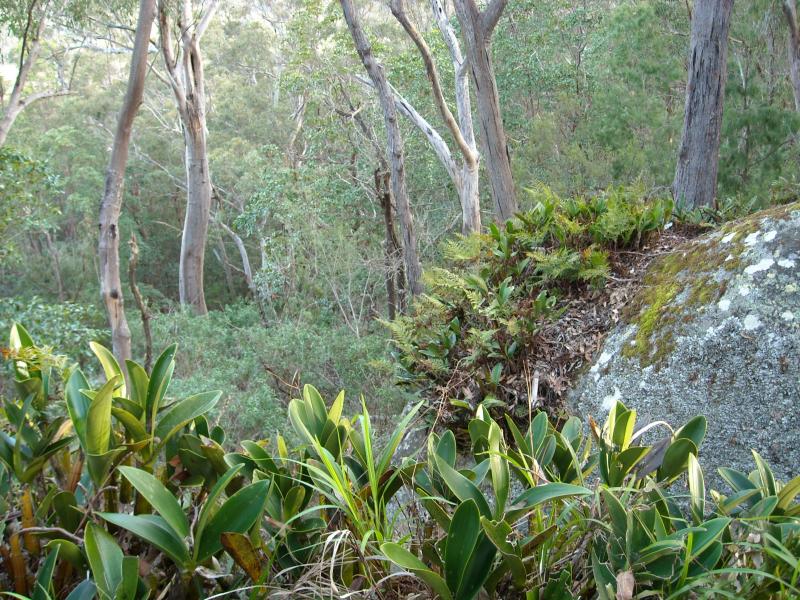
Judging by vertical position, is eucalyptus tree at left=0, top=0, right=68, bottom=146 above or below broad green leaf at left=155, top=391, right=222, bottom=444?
above

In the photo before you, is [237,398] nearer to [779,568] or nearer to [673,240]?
[673,240]

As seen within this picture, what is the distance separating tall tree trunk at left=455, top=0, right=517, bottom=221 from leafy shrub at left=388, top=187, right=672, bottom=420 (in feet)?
14.2

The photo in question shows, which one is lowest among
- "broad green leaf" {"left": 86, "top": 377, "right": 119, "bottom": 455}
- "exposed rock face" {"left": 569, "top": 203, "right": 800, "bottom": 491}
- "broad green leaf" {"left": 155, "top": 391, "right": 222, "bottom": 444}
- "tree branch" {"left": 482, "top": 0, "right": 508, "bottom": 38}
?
"exposed rock face" {"left": 569, "top": 203, "right": 800, "bottom": 491}

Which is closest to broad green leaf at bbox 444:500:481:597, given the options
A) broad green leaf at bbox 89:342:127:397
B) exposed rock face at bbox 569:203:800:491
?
broad green leaf at bbox 89:342:127:397

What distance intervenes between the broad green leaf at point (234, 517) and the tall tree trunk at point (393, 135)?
31.7 feet

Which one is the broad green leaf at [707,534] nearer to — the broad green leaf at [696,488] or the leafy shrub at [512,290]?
the broad green leaf at [696,488]

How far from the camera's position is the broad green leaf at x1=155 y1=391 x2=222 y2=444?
5.06ft

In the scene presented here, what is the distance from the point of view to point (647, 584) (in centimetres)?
122

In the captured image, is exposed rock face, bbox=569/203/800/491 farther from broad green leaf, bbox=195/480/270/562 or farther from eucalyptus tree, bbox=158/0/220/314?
eucalyptus tree, bbox=158/0/220/314

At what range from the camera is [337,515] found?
4.93 feet

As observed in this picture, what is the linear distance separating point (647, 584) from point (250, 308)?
58.4ft

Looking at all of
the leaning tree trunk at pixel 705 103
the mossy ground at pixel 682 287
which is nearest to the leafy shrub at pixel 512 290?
the mossy ground at pixel 682 287

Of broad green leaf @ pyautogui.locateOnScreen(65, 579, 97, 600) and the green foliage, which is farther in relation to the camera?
the green foliage

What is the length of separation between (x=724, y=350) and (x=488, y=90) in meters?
6.06
